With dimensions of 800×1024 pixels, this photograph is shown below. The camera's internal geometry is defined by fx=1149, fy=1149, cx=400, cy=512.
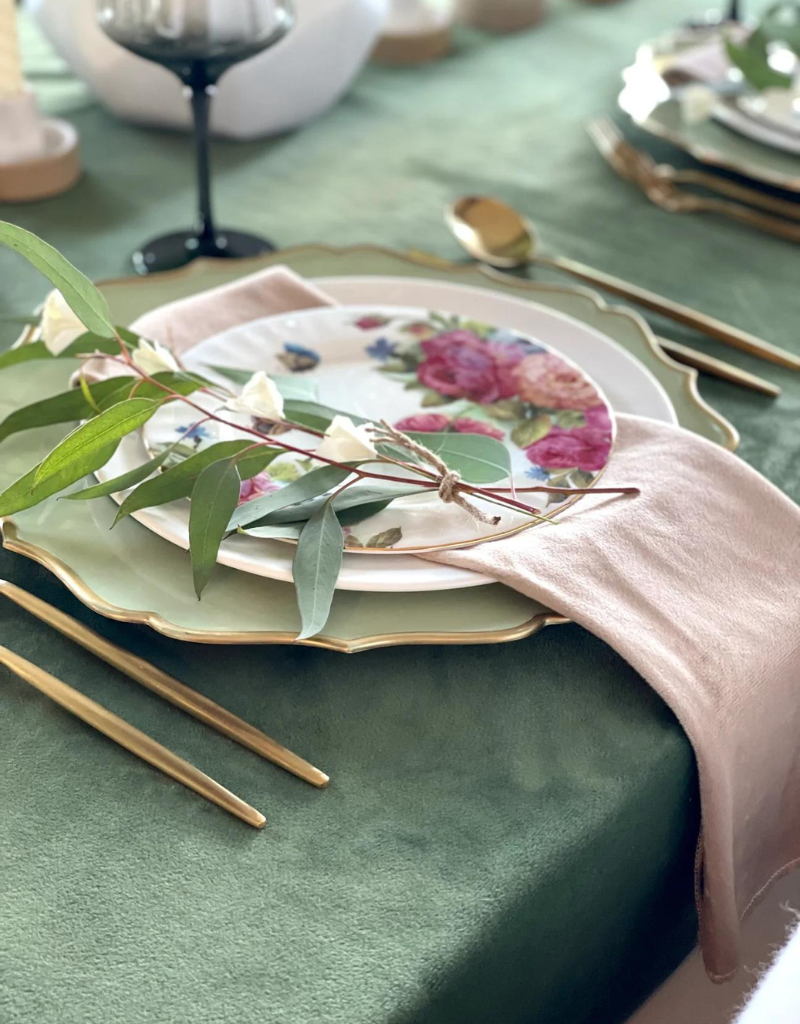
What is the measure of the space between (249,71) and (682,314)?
412 mm

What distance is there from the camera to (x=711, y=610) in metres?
0.44

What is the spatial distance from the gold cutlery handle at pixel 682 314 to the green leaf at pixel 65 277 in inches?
14.5

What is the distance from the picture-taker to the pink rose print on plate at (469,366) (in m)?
0.56

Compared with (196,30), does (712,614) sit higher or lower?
lower

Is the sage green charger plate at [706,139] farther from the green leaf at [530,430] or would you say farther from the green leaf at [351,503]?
the green leaf at [351,503]

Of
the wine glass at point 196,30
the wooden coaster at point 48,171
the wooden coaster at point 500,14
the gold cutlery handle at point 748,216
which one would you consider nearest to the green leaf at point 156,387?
the wine glass at point 196,30

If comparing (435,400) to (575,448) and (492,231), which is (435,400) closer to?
(575,448)

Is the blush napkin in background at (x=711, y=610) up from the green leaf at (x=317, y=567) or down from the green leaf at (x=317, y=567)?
down

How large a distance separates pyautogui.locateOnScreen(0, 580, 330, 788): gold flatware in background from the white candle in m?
0.49

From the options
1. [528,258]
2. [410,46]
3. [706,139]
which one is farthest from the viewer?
[410,46]

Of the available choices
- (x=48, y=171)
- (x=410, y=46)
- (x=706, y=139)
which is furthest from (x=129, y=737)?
(x=410, y=46)

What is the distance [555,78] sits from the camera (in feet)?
3.64

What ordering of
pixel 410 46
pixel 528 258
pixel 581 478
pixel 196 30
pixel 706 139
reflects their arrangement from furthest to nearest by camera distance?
1. pixel 410 46
2. pixel 706 139
3. pixel 528 258
4. pixel 196 30
5. pixel 581 478

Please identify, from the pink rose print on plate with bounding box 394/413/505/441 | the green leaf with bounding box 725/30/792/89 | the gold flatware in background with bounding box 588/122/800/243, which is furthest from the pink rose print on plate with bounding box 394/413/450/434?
the green leaf with bounding box 725/30/792/89
